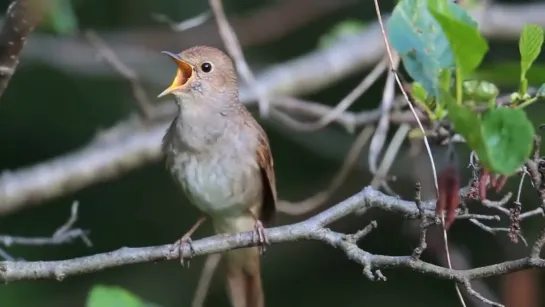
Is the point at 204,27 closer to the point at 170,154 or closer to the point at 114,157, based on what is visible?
the point at 114,157

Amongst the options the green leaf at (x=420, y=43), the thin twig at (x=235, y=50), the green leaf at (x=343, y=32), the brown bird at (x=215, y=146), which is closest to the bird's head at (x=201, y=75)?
the brown bird at (x=215, y=146)

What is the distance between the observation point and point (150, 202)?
17.9 feet

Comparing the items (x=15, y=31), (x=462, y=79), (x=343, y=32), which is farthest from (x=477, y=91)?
(x=343, y=32)

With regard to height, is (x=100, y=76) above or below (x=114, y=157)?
above

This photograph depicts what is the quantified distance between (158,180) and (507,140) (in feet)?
13.6

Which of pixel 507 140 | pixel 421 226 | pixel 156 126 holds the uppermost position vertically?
pixel 156 126

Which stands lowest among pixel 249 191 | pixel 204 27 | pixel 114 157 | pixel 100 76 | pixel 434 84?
pixel 434 84

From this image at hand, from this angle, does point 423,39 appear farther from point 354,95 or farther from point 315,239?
point 354,95

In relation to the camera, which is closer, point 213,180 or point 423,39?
point 423,39

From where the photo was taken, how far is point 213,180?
126 inches

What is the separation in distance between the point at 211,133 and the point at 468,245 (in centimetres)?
217

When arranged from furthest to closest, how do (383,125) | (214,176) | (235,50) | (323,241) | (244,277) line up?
1. (235,50)
2. (244,277)
3. (383,125)
4. (214,176)
5. (323,241)

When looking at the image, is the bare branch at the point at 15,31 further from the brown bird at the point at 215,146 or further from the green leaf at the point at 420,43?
the green leaf at the point at 420,43

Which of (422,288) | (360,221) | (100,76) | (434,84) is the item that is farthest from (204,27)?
(434,84)
